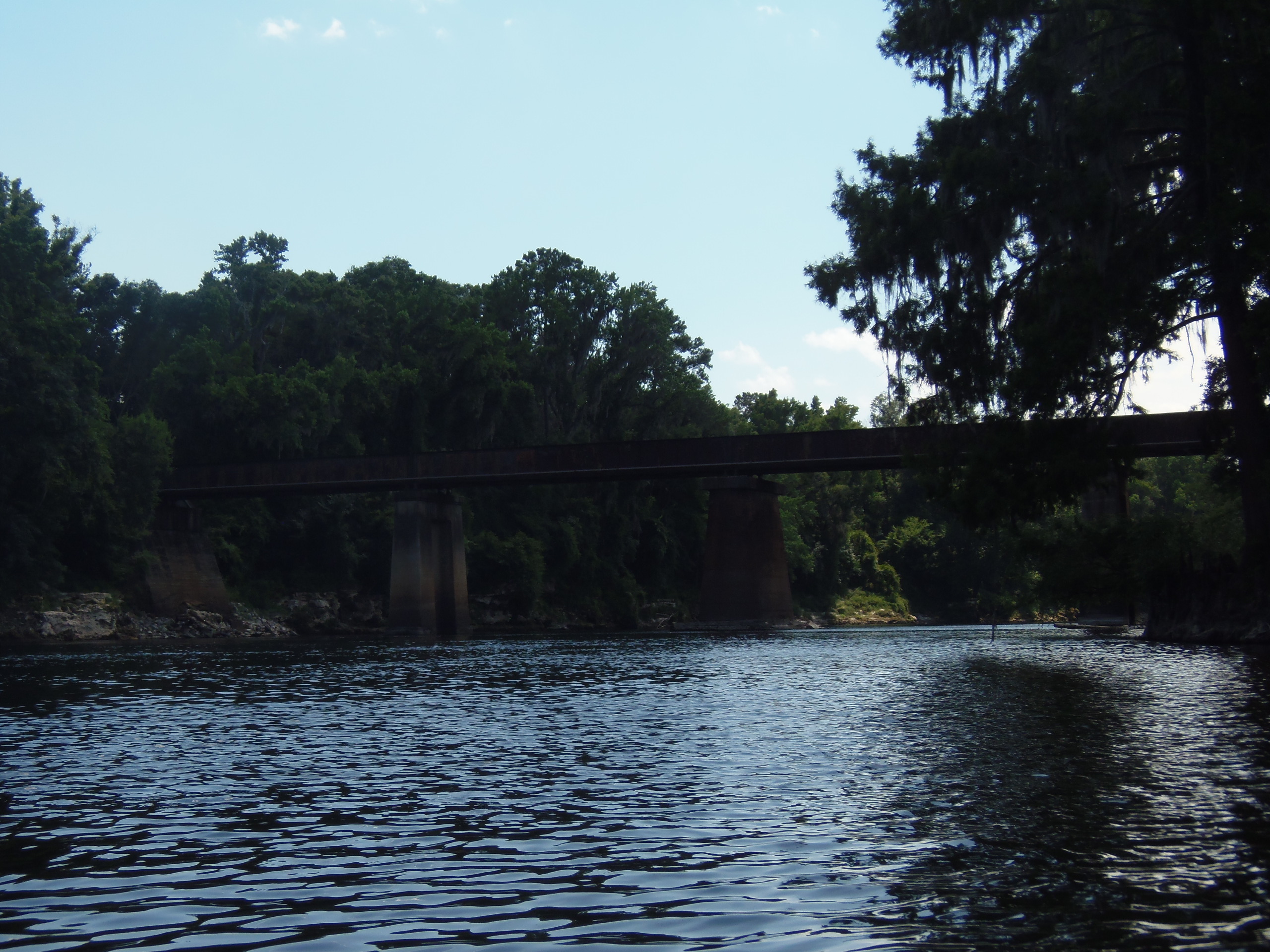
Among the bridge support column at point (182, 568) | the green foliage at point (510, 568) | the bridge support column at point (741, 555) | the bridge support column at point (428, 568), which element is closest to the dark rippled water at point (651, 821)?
the bridge support column at point (741, 555)

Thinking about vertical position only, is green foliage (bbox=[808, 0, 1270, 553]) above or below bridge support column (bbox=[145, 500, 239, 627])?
above

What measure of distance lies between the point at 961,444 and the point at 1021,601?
7.01 metres

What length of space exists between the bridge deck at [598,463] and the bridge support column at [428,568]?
1.74 meters

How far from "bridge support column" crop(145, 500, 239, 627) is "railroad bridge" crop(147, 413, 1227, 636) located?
0.08 metres

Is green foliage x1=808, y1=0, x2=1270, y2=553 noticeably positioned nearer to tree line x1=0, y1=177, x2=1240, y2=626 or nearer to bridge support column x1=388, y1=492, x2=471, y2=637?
tree line x1=0, y1=177, x2=1240, y2=626

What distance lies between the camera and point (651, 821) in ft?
32.1

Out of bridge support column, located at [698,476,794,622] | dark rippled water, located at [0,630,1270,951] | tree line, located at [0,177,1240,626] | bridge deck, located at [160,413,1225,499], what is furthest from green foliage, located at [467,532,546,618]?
dark rippled water, located at [0,630,1270,951]

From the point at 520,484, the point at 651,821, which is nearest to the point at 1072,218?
the point at 651,821

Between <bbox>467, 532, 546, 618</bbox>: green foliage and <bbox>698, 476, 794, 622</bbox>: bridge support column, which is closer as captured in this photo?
<bbox>698, 476, 794, 622</bbox>: bridge support column

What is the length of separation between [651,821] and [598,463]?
54.1 m

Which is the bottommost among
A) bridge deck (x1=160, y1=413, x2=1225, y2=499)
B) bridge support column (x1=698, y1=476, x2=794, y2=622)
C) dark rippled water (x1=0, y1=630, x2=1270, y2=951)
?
dark rippled water (x1=0, y1=630, x2=1270, y2=951)

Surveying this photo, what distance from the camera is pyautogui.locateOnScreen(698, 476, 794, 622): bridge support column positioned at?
61.8 metres

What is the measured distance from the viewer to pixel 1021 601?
130ft

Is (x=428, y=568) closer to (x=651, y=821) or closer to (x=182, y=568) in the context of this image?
(x=182, y=568)
